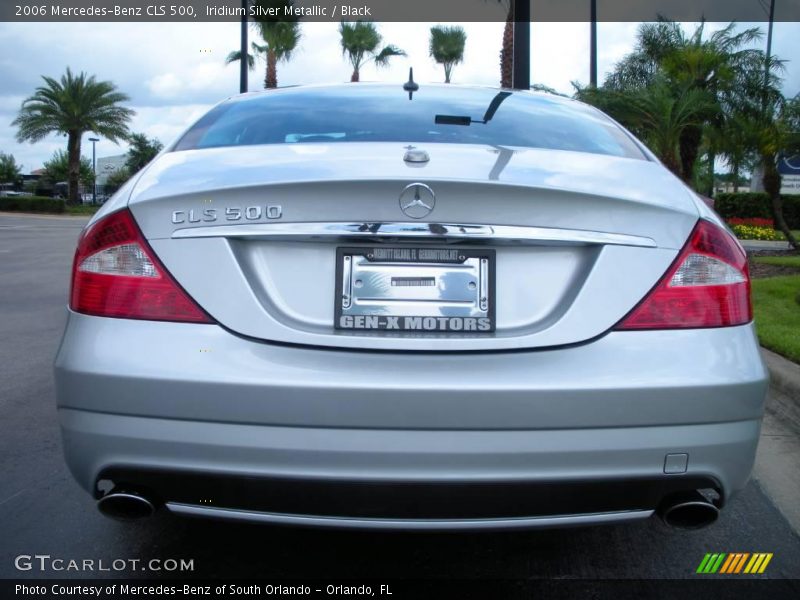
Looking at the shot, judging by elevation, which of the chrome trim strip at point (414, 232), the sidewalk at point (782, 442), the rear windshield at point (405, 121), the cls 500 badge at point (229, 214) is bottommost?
the sidewalk at point (782, 442)

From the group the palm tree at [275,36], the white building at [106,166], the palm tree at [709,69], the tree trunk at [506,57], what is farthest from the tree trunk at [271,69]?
the white building at [106,166]

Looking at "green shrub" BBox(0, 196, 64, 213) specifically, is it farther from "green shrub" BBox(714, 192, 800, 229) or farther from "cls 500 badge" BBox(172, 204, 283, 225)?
"cls 500 badge" BBox(172, 204, 283, 225)

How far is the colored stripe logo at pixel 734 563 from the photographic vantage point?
9.15ft

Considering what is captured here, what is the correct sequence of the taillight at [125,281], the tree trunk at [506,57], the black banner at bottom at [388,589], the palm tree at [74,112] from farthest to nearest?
1. the palm tree at [74,112]
2. the tree trunk at [506,57]
3. the black banner at bottom at [388,589]
4. the taillight at [125,281]

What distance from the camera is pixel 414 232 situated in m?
2.13

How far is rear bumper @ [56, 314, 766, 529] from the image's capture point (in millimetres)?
2070

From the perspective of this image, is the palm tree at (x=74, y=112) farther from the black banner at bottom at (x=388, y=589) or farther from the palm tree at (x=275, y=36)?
the black banner at bottom at (x=388, y=589)

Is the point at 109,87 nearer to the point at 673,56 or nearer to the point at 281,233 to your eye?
the point at 673,56

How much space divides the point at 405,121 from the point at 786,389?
307 cm

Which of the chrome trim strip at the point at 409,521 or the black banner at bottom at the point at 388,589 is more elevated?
the chrome trim strip at the point at 409,521

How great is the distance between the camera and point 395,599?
2551 millimetres

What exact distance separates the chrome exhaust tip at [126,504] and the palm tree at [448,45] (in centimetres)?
4661

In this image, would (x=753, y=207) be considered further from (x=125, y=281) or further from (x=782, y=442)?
(x=125, y=281)

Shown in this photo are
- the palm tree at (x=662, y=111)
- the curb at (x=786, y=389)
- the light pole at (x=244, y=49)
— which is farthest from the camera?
the light pole at (x=244, y=49)
